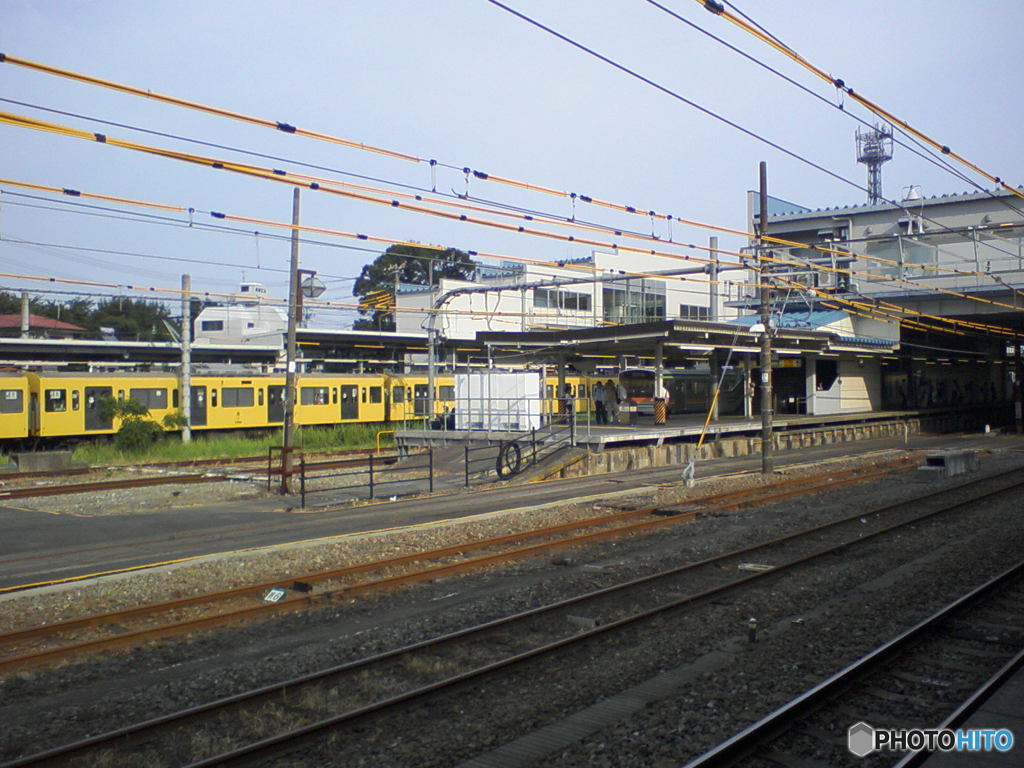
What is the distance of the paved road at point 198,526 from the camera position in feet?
39.2

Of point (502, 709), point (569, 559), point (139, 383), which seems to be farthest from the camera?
point (139, 383)

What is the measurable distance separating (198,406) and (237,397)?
161 centimetres

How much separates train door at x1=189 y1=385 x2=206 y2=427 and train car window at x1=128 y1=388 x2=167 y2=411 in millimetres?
991

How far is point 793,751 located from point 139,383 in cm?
2937

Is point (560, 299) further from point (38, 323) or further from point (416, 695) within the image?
point (416, 695)

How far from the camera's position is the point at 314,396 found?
1361 inches

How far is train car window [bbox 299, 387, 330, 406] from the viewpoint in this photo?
A: 112 feet

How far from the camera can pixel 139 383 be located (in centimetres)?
3025

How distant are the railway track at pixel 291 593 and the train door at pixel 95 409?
69.5ft

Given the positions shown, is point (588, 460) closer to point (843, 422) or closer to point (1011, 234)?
point (843, 422)

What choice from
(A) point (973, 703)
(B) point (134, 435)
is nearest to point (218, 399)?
(B) point (134, 435)

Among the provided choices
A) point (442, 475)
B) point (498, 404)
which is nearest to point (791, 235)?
point (498, 404)

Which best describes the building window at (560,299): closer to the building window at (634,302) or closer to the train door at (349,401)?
Answer: the building window at (634,302)

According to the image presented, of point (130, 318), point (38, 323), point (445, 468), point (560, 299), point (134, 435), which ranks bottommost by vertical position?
point (445, 468)
